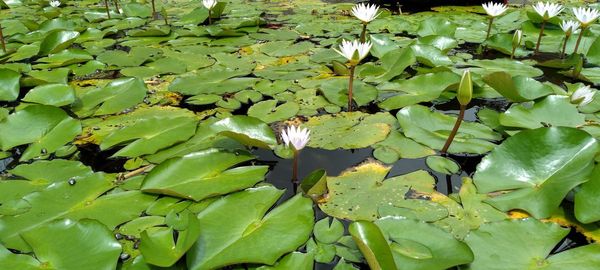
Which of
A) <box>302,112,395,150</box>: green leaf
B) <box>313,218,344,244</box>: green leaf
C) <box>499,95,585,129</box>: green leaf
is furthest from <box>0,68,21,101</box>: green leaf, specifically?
<box>499,95,585,129</box>: green leaf

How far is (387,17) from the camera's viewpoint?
4.33m

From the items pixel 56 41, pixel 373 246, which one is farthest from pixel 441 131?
pixel 56 41

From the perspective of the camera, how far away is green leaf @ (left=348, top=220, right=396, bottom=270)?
114 centimetres

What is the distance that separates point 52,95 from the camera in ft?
7.95

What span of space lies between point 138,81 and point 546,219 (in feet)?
7.08

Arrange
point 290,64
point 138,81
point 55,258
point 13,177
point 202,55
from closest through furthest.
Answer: point 55,258 → point 13,177 → point 138,81 → point 290,64 → point 202,55

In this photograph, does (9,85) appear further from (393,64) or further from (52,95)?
(393,64)

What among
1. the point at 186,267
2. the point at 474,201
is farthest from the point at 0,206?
the point at 474,201

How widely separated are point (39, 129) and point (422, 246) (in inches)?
70.2

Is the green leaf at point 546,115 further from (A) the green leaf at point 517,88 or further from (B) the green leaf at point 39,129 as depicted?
(B) the green leaf at point 39,129

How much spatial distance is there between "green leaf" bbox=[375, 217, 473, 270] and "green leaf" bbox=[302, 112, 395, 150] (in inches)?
23.1

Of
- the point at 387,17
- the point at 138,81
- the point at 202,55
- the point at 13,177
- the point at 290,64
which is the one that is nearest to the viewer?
the point at 13,177

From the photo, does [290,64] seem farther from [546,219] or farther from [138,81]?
[546,219]

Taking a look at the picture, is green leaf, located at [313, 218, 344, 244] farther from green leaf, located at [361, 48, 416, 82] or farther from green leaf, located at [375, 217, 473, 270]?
green leaf, located at [361, 48, 416, 82]
